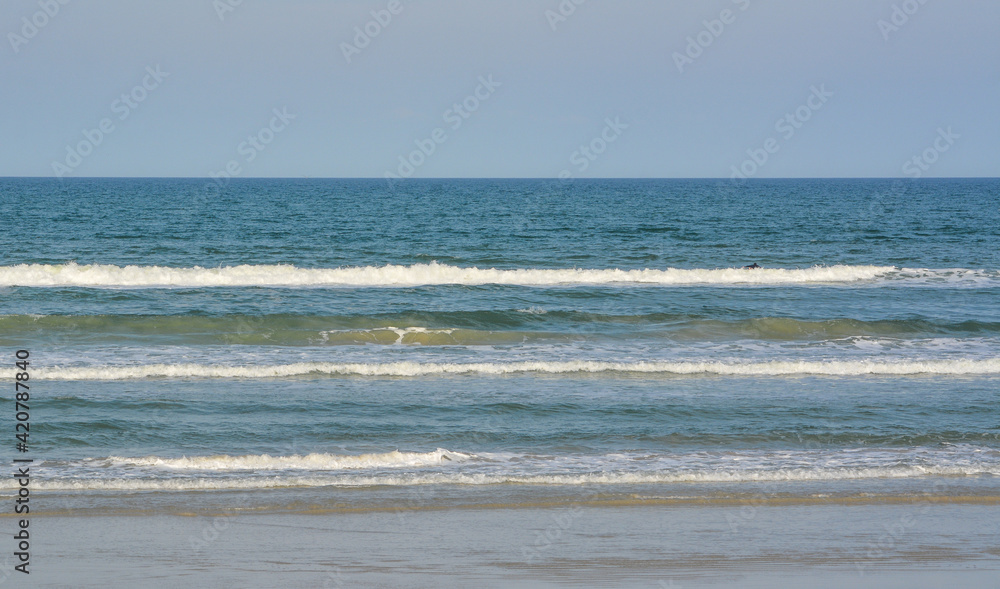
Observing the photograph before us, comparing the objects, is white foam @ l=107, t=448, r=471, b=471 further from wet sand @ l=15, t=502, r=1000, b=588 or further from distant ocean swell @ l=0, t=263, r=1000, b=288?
distant ocean swell @ l=0, t=263, r=1000, b=288

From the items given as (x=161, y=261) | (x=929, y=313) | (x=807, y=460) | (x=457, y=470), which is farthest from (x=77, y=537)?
(x=161, y=261)

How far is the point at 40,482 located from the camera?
858 cm

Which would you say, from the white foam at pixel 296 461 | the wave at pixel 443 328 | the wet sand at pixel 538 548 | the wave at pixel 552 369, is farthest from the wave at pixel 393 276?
the wet sand at pixel 538 548

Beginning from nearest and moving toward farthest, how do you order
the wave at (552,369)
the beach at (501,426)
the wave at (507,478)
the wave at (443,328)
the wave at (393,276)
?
the beach at (501,426) < the wave at (507,478) < the wave at (552,369) < the wave at (443,328) < the wave at (393,276)

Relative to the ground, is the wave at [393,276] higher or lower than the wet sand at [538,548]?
higher

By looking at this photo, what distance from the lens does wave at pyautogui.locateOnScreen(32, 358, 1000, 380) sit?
14.1 metres

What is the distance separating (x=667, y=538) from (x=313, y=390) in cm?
715

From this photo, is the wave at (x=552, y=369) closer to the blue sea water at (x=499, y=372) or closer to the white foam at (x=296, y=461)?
the blue sea water at (x=499, y=372)

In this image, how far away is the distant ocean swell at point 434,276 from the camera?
26.2 m

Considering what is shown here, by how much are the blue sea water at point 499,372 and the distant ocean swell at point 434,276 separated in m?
0.14

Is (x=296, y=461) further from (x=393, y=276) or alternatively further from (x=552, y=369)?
(x=393, y=276)

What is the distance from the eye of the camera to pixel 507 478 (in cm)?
893

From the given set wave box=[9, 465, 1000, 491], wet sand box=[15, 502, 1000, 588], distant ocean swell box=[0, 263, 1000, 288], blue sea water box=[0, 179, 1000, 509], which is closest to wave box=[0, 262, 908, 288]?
distant ocean swell box=[0, 263, 1000, 288]

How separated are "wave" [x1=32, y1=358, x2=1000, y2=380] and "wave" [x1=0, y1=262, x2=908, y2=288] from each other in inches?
456
